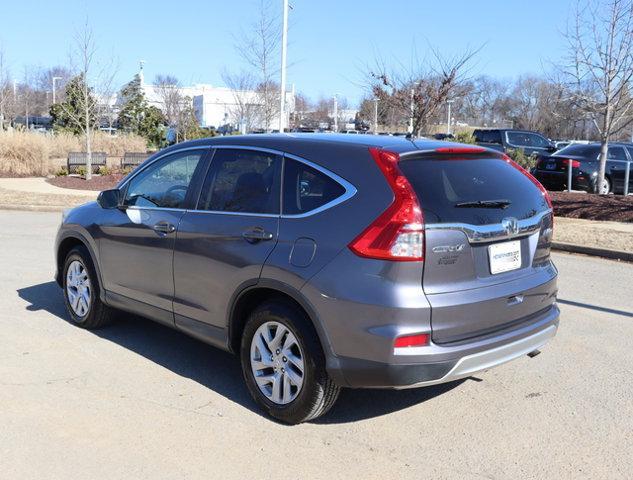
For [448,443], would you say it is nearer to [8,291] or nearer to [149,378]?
[149,378]

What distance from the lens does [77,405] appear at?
4.33 meters

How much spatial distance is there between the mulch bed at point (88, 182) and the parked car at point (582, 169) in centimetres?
1209

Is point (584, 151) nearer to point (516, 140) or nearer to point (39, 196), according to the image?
point (516, 140)

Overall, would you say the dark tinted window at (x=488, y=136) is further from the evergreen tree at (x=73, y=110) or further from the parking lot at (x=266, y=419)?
the parking lot at (x=266, y=419)

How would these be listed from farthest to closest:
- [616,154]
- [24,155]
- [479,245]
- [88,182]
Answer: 1. [24,155]
2. [88,182]
3. [616,154]
4. [479,245]

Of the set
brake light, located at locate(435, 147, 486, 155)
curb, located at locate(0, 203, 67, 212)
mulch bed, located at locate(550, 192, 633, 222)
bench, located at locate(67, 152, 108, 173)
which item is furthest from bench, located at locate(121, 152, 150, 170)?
brake light, located at locate(435, 147, 486, 155)

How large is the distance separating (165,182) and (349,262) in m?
2.15

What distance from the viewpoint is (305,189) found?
4086 millimetres

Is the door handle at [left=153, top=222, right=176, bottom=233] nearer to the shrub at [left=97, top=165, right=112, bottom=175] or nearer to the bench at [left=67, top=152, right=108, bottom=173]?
the shrub at [left=97, top=165, right=112, bottom=175]

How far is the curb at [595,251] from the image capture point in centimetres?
966

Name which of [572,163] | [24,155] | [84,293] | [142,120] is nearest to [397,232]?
[84,293]

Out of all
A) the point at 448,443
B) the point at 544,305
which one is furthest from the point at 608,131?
the point at 448,443

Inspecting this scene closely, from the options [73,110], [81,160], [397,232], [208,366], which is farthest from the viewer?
[73,110]

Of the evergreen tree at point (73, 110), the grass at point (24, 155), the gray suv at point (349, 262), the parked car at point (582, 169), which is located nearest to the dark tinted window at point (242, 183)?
the gray suv at point (349, 262)
